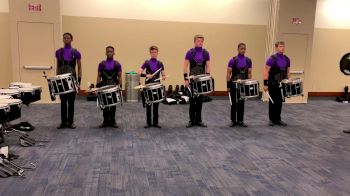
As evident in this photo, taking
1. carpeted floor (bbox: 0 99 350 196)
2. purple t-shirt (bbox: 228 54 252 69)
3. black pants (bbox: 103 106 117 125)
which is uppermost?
purple t-shirt (bbox: 228 54 252 69)

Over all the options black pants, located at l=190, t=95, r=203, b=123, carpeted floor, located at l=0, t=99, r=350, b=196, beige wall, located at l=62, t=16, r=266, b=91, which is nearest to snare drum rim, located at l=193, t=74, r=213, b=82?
black pants, located at l=190, t=95, r=203, b=123

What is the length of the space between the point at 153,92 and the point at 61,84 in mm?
1660

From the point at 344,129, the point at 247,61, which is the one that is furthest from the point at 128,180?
the point at 344,129

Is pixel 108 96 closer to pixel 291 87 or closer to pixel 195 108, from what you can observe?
pixel 195 108

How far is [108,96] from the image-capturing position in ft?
19.4

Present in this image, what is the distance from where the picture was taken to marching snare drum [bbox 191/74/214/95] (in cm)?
620

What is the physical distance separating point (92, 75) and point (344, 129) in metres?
6.91

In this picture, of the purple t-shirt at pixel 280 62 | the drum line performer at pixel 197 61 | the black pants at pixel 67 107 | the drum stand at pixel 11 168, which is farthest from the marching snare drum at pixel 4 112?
the purple t-shirt at pixel 280 62

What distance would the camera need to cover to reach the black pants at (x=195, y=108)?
666cm

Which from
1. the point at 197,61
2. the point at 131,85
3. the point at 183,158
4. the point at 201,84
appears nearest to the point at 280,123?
the point at 201,84

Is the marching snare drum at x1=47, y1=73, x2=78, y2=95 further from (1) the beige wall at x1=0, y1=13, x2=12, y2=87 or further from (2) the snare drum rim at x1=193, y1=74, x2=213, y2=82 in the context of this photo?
(1) the beige wall at x1=0, y1=13, x2=12, y2=87

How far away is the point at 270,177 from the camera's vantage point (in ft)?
13.8

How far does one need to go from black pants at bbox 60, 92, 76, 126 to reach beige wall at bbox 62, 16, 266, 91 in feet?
11.5

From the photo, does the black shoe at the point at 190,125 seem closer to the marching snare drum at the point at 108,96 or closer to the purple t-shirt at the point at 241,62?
the purple t-shirt at the point at 241,62
